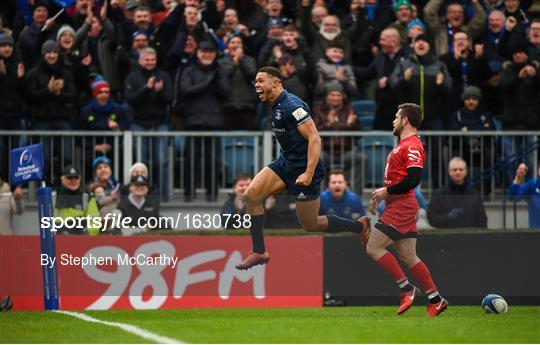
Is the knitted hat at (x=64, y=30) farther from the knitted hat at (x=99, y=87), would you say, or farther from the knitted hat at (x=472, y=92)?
the knitted hat at (x=472, y=92)

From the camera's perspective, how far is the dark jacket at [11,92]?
20688mm

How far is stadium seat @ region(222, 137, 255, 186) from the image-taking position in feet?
67.2

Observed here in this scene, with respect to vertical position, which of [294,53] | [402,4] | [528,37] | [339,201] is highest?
[402,4]

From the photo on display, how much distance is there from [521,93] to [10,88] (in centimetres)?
740

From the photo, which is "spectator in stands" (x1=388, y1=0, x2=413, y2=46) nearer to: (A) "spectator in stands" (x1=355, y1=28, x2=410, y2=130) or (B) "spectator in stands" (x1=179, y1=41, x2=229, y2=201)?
(A) "spectator in stands" (x1=355, y1=28, x2=410, y2=130)

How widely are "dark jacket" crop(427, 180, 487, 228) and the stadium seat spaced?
11.1ft

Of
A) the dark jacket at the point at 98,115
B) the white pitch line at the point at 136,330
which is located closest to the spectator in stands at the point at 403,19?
the dark jacket at the point at 98,115

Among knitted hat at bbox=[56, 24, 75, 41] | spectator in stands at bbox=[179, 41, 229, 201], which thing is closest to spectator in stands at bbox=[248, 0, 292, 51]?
spectator in stands at bbox=[179, 41, 229, 201]

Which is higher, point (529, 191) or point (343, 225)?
point (529, 191)

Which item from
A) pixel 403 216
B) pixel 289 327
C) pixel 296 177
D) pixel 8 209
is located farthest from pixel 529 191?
pixel 8 209

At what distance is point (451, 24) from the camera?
71.9 ft

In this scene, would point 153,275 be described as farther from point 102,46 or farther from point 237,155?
point 102,46

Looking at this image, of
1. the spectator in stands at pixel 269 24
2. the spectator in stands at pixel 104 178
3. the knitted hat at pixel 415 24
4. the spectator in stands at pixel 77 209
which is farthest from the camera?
the knitted hat at pixel 415 24

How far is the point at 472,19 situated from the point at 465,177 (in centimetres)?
327
